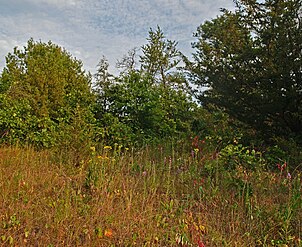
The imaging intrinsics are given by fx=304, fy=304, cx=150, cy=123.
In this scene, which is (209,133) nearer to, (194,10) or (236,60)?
(236,60)

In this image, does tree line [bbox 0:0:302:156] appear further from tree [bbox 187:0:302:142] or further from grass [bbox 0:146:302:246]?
grass [bbox 0:146:302:246]

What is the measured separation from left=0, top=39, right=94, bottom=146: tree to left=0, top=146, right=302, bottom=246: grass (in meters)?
1.40

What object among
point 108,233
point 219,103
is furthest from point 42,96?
point 108,233

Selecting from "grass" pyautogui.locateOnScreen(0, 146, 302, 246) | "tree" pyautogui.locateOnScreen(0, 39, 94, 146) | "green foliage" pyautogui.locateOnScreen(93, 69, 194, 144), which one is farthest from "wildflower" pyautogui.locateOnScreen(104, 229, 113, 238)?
"green foliage" pyautogui.locateOnScreen(93, 69, 194, 144)

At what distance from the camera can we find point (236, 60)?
710 cm

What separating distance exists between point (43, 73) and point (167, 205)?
30.6 feet

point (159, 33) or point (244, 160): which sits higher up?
point (159, 33)

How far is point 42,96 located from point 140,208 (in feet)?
26.7

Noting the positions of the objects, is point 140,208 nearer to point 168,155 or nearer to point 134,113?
point 168,155

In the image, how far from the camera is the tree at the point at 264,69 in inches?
244

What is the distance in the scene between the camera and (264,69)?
6.58 m

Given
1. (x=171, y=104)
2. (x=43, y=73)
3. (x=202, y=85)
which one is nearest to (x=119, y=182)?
(x=171, y=104)

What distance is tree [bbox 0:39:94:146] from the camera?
6.25 m

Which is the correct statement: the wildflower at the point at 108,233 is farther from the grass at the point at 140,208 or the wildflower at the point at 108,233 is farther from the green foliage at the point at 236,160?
the green foliage at the point at 236,160
